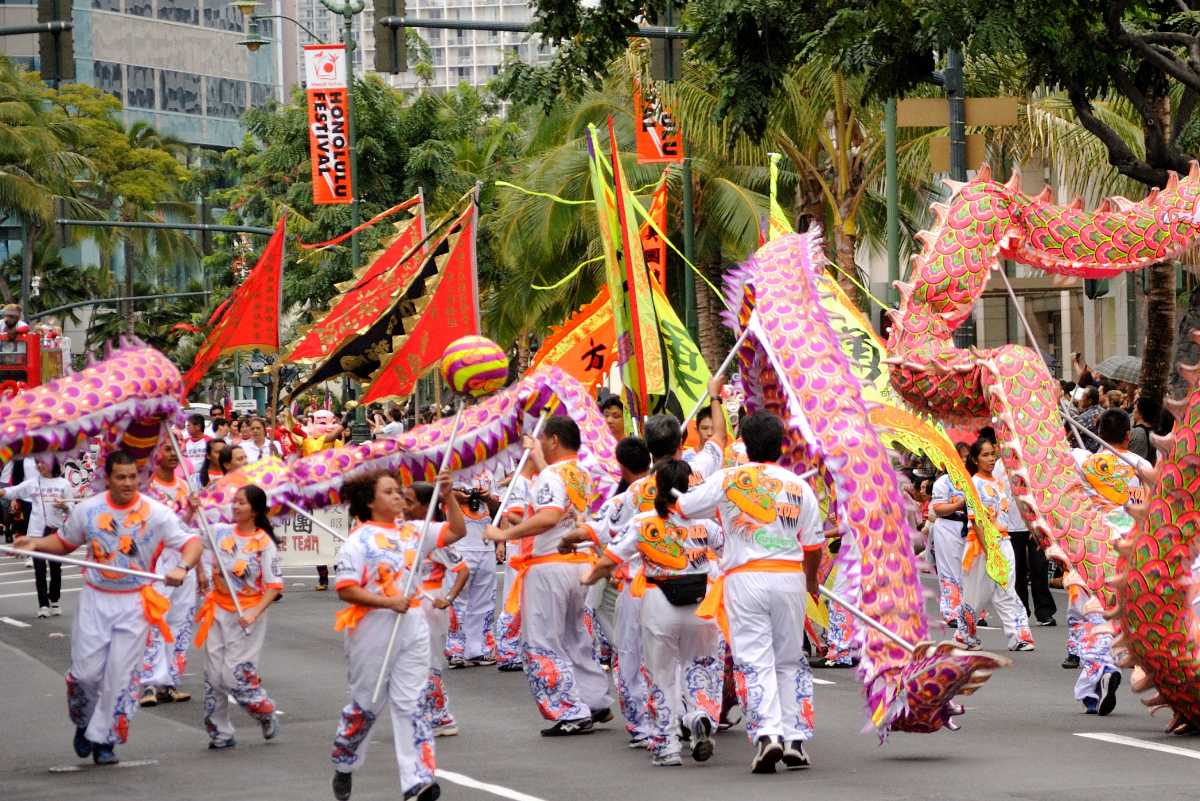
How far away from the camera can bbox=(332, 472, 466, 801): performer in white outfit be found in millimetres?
8883

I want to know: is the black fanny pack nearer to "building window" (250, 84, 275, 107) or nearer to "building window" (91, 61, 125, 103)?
"building window" (91, 61, 125, 103)

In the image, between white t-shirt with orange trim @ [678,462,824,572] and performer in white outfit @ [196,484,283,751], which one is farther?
performer in white outfit @ [196,484,283,751]

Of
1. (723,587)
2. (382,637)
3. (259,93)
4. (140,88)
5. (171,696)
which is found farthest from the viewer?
(259,93)

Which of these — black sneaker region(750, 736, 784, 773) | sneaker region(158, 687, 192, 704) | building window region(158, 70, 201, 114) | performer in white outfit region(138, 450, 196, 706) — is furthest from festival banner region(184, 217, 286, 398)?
building window region(158, 70, 201, 114)

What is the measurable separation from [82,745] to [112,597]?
0.78 metres

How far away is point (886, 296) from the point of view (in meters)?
23.9

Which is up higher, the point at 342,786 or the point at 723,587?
the point at 723,587

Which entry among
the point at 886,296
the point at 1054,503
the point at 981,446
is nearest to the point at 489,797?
the point at 1054,503

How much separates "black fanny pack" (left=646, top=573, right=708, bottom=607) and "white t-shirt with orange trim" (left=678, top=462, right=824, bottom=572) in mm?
434

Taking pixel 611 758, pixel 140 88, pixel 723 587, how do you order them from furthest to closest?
pixel 140 88 → pixel 611 758 → pixel 723 587

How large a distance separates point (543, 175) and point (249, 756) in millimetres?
23477

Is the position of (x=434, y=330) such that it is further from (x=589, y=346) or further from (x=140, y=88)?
(x=140, y=88)

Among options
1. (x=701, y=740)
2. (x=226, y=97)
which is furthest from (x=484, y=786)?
(x=226, y=97)

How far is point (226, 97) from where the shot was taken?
317 feet
